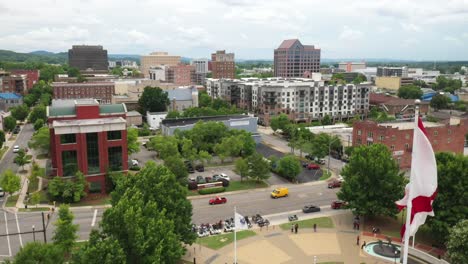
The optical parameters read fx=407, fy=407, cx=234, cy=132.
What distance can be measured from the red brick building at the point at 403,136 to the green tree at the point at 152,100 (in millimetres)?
60619

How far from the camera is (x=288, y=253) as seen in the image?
40156 millimetres

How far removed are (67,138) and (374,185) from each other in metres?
40.3

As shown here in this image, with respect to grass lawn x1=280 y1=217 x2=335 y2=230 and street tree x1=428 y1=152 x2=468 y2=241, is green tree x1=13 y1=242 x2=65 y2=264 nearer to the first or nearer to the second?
grass lawn x1=280 y1=217 x2=335 y2=230

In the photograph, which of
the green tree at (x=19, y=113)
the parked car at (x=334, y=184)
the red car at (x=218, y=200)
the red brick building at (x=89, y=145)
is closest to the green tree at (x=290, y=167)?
the parked car at (x=334, y=184)

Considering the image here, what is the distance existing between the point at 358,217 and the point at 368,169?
262 inches

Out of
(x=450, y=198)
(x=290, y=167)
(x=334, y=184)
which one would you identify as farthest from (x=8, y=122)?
(x=450, y=198)

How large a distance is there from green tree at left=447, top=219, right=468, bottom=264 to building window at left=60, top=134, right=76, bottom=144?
4671 cm

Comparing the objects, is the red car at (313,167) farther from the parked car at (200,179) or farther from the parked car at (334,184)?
the parked car at (200,179)

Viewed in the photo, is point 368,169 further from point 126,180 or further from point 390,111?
point 390,111

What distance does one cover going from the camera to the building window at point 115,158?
58406mm

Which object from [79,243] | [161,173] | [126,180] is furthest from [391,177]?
[79,243]

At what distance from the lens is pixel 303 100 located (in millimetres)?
122562

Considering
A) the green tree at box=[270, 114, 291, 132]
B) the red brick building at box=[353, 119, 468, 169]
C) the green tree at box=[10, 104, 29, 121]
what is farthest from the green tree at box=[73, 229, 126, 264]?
the green tree at box=[10, 104, 29, 121]

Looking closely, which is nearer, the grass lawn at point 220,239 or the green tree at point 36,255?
the green tree at point 36,255
